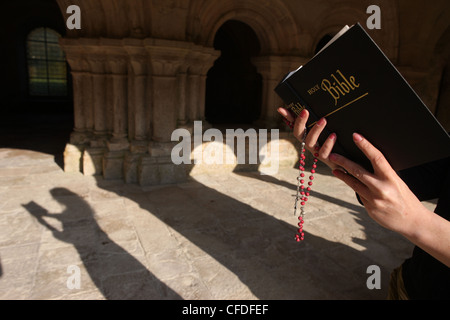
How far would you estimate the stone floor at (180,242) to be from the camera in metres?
2.42

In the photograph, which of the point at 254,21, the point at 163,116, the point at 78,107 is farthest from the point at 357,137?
the point at 254,21

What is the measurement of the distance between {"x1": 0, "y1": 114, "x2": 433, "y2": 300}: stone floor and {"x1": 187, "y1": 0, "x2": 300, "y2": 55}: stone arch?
2.32 metres

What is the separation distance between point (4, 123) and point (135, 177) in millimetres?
6281

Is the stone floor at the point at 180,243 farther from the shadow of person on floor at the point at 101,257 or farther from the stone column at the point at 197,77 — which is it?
the stone column at the point at 197,77

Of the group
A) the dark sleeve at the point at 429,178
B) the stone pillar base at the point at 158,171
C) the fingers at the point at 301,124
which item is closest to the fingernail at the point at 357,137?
the fingers at the point at 301,124

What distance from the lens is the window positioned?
38.3ft

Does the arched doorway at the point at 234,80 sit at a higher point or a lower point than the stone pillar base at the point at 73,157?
higher

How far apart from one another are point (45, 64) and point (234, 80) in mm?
7702

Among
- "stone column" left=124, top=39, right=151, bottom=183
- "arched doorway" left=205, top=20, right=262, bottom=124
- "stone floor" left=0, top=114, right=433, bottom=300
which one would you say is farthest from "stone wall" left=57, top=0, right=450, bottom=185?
"arched doorway" left=205, top=20, right=262, bottom=124

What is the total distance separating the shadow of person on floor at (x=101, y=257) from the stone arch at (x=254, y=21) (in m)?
2.82

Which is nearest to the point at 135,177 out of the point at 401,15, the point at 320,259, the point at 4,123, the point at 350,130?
the point at 320,259

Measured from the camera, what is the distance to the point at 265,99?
6.21m

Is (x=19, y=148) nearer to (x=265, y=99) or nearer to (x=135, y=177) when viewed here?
(x=135, y=177)

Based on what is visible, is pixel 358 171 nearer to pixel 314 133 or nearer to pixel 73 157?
pixel 314 133
